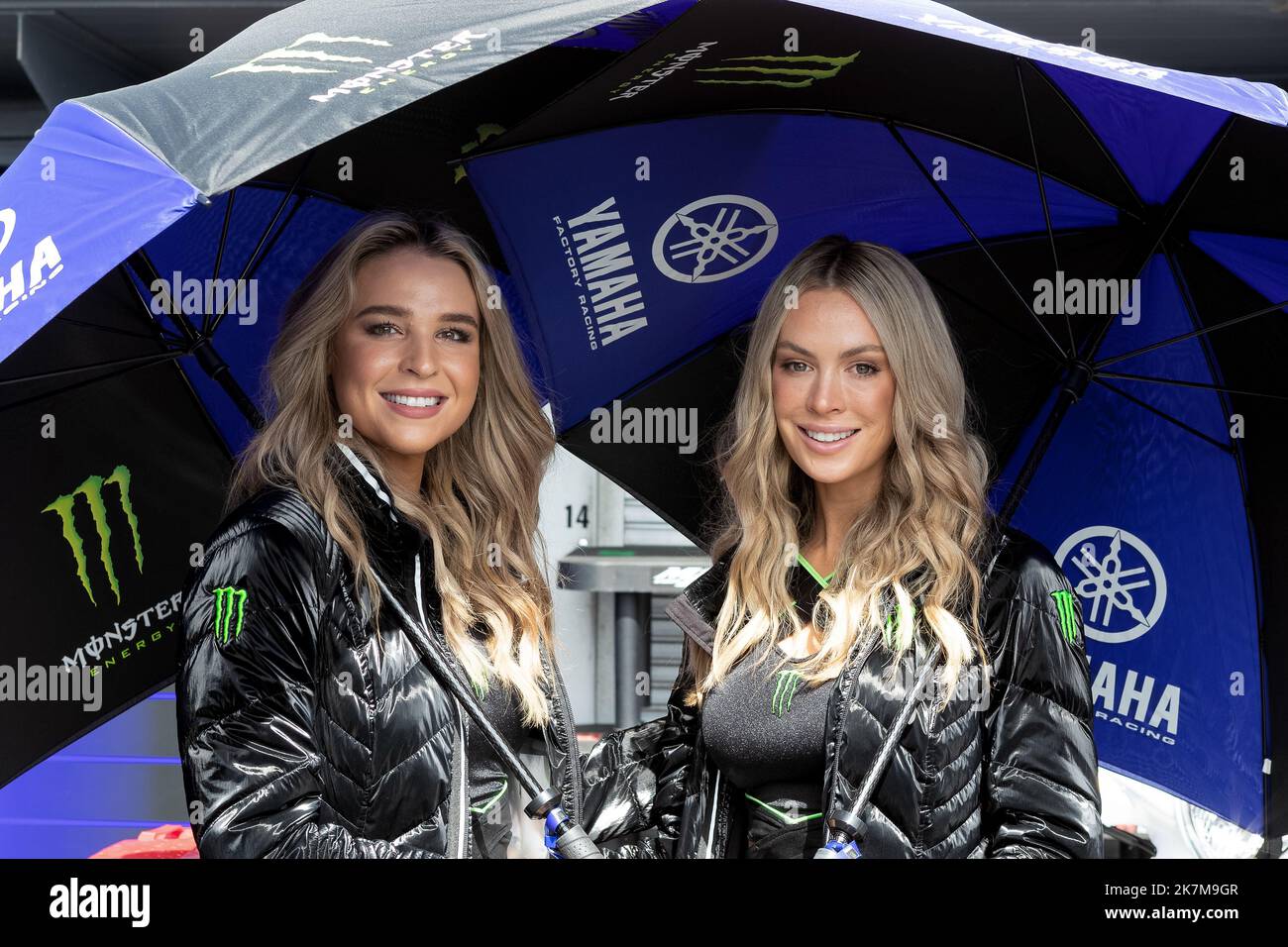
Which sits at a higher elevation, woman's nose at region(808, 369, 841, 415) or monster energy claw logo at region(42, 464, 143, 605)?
woman's nose at region(808, 369, 841, 415)

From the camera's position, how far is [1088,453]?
315 cm

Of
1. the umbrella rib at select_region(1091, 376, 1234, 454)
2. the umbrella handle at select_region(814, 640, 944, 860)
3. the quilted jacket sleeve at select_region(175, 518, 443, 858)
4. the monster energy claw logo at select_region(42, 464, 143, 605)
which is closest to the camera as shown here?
the quilted jacket sleeve at select_region(175, 518, 443, 858)

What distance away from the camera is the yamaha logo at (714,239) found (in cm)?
307

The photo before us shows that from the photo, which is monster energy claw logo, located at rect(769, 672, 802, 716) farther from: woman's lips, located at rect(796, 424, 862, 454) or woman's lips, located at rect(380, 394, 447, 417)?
woman's lips, located at rect(380, 394, 447, 417)

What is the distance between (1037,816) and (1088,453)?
3.31 ft

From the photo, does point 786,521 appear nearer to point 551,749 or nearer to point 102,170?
point 551,749

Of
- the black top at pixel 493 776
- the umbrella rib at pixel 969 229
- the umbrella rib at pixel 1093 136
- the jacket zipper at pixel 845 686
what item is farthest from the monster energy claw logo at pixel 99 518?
the umbrella rib at pixel 1093 136

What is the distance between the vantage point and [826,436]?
2.74m

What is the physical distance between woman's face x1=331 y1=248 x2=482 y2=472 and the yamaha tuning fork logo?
1.50 m

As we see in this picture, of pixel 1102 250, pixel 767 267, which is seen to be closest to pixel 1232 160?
pixel 1102 250

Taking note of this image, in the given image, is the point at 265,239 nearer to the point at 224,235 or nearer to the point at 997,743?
the point at 224,235

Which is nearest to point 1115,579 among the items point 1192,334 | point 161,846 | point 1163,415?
point 1163,415

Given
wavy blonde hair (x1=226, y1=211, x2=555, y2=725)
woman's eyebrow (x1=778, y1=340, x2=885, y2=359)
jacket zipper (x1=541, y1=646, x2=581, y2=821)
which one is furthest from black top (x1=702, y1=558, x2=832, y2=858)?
woman's eyebrow (x1=778, y1=340, x2=885, y2=359)

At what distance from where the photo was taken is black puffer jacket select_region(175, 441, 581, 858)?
2.24 metres
